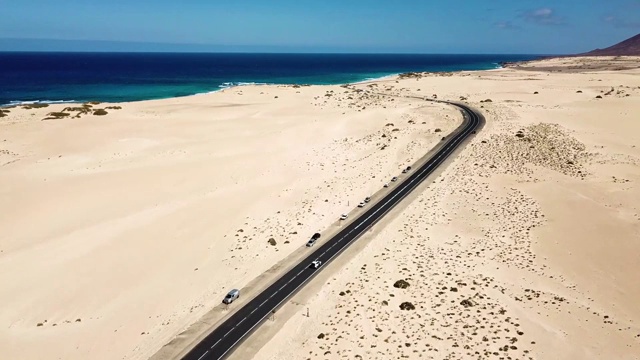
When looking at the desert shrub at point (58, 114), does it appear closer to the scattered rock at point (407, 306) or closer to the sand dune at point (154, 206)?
the sand dune at point (154, 206)

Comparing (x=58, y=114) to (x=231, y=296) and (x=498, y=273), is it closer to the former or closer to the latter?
(x=231, y=296)

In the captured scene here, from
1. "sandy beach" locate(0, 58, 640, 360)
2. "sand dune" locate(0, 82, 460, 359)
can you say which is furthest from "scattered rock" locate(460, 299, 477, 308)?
"sand dune" locate(0, 82, 460, 359)

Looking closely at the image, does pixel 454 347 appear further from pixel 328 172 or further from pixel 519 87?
pixel 519 87

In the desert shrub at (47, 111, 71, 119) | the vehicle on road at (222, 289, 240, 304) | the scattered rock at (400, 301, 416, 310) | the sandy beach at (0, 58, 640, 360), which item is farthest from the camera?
the desert shrub at (47, 111, 71, 119)

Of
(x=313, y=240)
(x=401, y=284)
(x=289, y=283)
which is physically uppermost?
(x=401, y=284)

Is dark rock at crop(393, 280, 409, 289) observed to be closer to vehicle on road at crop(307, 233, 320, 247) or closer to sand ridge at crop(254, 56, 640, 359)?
sand ridge at crop(254, 56, 640, 359)

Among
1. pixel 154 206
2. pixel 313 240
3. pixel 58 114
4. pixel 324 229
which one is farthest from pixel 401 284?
pixel 58 114

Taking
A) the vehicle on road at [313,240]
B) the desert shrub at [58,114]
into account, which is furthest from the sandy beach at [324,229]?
the desert shrub at [58,114]
